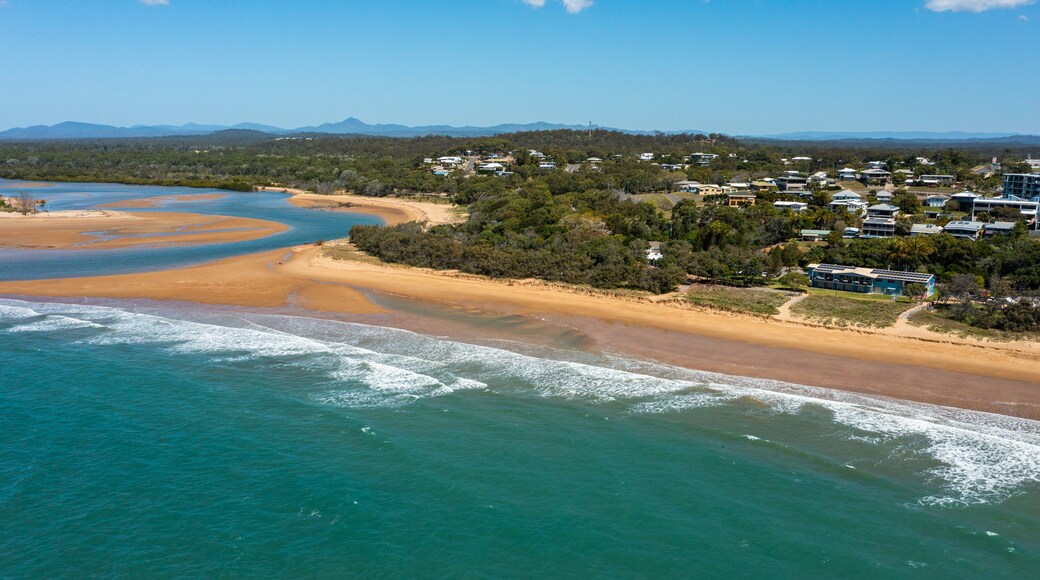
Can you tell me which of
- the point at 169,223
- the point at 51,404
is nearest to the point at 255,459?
the point at 51,404

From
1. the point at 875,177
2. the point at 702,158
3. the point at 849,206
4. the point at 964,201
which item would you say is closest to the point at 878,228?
the point at 849,206

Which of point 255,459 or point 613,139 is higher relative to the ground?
point 613,139

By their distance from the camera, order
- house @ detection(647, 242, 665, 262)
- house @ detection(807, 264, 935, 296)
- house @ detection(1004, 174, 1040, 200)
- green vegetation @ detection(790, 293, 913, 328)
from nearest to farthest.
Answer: green vegetation @ detection(790, 293, 913, 328)
house @ detection(807, 264, 935, 296)
house @ detection(647, 242, 665, 262)
house @ detection(1004, 174, 1040, 200)

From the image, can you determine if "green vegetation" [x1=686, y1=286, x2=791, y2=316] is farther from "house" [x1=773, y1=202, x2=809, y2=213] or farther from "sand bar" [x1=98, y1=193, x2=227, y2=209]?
"sand bar" [x1=98, y1=193, x2=227, y2=209]

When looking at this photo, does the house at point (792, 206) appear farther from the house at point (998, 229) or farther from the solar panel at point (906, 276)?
the solar panel at point (906, 276)

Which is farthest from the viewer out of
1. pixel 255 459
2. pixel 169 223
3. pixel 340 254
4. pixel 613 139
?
pixel 613 139

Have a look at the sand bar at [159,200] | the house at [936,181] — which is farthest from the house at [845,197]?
the sand bar at [159,200]

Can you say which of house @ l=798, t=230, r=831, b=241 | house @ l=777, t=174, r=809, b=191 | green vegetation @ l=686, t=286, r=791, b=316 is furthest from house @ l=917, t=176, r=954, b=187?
green vegetation @ l=686, t=286, r=791, b=316

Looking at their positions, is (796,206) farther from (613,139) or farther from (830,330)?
(613,139)
